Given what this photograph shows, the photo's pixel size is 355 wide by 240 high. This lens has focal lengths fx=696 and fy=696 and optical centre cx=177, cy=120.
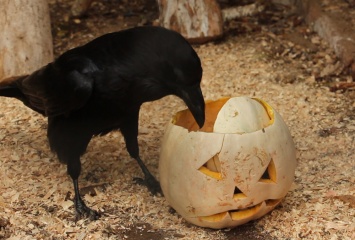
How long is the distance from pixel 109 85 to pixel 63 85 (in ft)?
0.98

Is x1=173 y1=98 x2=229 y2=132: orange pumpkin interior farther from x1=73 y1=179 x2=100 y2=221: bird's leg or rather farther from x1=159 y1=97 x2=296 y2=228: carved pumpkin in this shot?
x1=73 y1=179 x2=100 y2=221: bird's leg

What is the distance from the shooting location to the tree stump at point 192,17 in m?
5.50

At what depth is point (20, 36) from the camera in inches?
191

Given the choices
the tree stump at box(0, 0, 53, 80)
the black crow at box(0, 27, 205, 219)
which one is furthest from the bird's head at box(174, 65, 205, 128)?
the tree stump at box(0, 0, 53, 80)

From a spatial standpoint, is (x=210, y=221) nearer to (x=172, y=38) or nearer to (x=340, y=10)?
(x=172, y=38)

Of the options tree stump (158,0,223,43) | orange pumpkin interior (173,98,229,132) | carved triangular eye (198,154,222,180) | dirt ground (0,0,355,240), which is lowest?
dirt ground (0,0,355,240)

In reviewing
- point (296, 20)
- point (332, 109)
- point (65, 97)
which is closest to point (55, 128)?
point (65, 97)

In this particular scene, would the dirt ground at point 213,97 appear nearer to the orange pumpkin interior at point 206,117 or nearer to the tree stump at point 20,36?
the tree stump at point 20,36

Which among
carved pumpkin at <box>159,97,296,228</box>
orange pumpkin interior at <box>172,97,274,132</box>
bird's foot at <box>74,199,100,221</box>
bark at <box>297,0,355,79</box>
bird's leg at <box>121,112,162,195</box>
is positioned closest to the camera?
carved pumpkin at <box>159,97,296,228</box>

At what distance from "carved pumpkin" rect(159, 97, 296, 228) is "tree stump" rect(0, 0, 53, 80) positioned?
2.00 m

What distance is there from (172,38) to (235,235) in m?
0.98

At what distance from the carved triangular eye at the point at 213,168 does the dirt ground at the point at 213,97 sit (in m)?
0.37

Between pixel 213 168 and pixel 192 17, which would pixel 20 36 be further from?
pixel 213 168

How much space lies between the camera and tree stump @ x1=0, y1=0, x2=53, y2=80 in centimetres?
482
